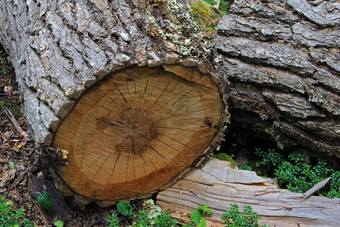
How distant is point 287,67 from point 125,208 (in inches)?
70.5

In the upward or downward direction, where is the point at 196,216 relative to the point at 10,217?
upward

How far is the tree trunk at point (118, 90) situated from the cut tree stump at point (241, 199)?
0.71 feet

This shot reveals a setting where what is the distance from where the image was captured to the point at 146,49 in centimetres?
213

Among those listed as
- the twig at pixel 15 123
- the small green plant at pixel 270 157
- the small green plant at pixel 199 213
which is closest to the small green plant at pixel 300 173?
the small green plant at pixel 270 157

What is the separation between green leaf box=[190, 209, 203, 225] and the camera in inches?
102

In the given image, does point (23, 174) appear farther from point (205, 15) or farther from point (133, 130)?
point (205, 15)

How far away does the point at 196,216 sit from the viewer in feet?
8.61

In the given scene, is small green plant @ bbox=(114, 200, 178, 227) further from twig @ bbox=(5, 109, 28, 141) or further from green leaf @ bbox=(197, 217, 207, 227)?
twig @ bbox=(5, 109, 28, 141)

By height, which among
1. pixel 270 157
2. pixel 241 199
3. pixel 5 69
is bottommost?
pixel 241 199

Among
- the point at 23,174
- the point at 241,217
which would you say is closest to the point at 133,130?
the point at 241,217

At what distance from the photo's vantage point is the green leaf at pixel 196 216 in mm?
2593

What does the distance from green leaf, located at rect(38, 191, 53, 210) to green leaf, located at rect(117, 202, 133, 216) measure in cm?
53

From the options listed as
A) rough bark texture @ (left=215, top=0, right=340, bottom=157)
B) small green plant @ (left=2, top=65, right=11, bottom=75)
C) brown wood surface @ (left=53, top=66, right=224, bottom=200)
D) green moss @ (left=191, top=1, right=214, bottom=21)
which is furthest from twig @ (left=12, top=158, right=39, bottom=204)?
green moss @ (left=191, top=1, right=214, bottom=21)

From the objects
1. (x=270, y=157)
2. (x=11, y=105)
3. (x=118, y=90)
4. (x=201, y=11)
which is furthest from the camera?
(x=201, y=11)
